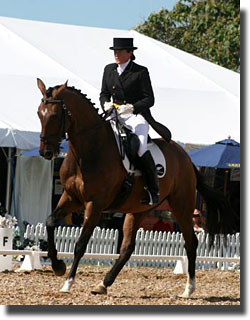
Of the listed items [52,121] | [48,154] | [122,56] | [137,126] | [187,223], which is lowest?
[187,223]

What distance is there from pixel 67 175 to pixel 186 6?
89.5 feet

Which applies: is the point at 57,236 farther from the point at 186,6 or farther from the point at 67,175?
the point at 186,6

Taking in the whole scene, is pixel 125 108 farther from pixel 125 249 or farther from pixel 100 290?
pixel 100 290

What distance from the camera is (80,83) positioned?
2125cm

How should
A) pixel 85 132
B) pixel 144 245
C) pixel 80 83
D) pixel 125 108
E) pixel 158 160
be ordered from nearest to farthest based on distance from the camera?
pixel 85 132
pixel 125 108
pixel 158 160
pixel 144 245
pixel 80 83

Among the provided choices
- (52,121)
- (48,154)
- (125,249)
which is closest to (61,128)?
(52,121)

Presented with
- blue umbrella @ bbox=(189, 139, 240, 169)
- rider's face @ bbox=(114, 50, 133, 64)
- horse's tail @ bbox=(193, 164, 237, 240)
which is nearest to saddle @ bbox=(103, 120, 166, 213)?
rider's face @ bbox=(114, 50, 133, 64)

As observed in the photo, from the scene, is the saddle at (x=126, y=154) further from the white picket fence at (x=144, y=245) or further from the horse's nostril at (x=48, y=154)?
the white picket fence at (x=144, y=245)

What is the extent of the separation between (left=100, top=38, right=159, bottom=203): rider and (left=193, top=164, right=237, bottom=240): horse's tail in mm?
1767

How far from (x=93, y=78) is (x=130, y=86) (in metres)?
11.1

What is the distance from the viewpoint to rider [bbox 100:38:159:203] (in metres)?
10.7

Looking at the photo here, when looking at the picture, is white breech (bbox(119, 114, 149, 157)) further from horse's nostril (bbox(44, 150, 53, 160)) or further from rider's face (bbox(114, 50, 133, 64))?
horse's nostril (bbox(44, 150, 53, 160))

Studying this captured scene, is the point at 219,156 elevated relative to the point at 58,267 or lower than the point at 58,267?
lower

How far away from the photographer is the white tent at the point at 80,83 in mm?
19312
